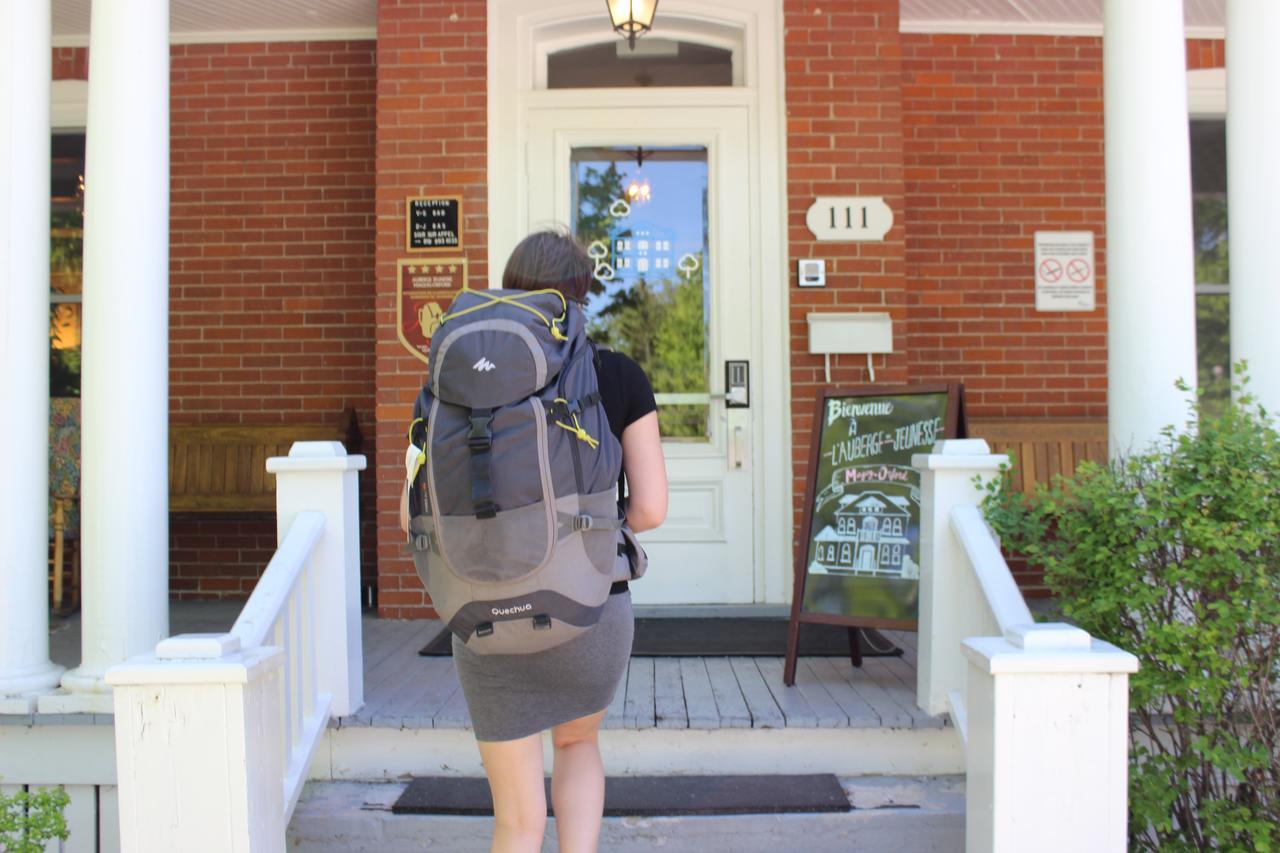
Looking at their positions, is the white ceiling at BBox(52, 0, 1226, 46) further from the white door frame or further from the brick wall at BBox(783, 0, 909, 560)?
the white door frame

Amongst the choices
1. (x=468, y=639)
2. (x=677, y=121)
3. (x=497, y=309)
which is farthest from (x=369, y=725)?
(x=677, y=121)

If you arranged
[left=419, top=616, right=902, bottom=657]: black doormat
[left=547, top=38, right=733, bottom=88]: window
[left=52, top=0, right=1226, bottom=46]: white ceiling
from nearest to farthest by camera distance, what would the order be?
[left=419, top=616, right=902, bottom=657]: black doormat
[left=547, top=38, right=733, bottom=88]: window
[left=52, top=0, right=1226, bottom=46]: white ceiling

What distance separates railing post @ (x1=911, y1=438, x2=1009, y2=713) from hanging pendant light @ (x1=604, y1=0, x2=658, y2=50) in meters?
2.31

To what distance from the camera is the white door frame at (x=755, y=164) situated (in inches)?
210

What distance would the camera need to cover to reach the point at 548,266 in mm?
2213

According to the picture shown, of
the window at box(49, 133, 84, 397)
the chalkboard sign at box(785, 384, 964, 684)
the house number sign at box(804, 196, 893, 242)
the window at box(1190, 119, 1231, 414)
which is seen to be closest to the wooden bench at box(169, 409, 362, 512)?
the window at box(49, 133, 84, 397)

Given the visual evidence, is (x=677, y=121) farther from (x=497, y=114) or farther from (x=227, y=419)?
(x=227, y=419)

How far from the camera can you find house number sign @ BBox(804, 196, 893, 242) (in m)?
5.25

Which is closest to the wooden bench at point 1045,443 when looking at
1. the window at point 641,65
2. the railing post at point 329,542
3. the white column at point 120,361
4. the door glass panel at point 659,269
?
the door glass panel at point 659,269

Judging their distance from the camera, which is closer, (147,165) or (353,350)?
(147,165)

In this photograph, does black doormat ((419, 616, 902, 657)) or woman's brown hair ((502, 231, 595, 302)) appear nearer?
woman's brown hair ((502, 231, 595, 302))

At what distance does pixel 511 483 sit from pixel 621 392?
353 mm

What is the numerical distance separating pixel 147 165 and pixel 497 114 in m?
2.04

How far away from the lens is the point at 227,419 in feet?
19.5
